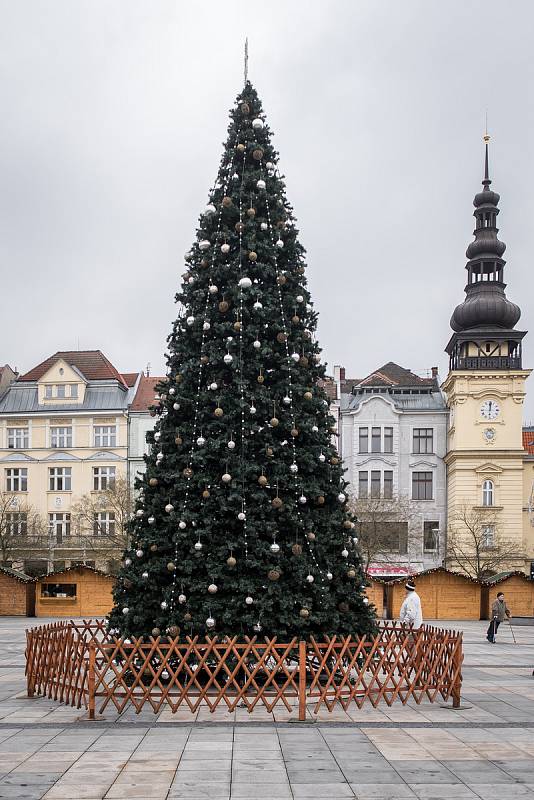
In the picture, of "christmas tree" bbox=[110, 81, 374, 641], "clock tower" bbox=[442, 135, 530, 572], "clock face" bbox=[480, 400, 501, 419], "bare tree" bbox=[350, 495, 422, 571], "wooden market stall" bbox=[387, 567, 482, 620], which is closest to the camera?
"christmas tree" bbox=[110, 81, 374, 641]

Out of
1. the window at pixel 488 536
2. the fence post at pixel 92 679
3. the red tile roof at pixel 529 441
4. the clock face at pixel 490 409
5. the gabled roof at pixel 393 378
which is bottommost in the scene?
the window at pixel 488 536

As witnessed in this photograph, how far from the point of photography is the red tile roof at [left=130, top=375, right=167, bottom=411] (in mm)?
58062

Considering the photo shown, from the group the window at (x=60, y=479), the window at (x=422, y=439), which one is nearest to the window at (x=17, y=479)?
the window at (x=60, y=479)

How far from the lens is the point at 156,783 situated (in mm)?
8820

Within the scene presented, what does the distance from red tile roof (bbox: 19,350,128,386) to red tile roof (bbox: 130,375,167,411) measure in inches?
48.0

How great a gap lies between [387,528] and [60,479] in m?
21.9

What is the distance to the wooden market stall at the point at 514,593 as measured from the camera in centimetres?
3962

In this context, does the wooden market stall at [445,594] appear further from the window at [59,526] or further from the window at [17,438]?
the window at [17,438]

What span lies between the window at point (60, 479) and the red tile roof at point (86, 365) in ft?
21.0

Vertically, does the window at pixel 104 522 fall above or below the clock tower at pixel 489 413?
below

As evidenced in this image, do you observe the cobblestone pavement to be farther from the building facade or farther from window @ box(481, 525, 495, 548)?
the building facade

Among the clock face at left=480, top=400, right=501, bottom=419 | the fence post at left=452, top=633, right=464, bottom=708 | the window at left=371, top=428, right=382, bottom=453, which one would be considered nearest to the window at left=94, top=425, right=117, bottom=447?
the window at left=371, top=428, right=382, bottom=453

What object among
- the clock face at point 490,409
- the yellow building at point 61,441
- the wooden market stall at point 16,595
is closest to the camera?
the wooden market stall at point 16,595

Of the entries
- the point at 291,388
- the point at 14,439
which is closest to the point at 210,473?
the point at 291,388
